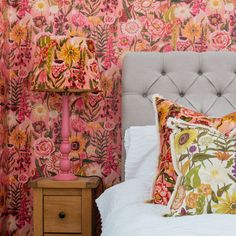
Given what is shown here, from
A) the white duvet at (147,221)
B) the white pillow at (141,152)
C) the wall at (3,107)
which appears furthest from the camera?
the wall at (3,107)

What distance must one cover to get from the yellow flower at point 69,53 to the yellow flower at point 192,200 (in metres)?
1.07

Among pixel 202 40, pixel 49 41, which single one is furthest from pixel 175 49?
pixel 49 41

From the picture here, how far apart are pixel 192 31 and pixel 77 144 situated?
0.98m

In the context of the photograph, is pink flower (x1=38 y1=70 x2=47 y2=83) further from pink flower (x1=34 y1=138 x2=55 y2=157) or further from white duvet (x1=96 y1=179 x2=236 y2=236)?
white duvet (x1=96 y1=179 x2=236 y2=236)

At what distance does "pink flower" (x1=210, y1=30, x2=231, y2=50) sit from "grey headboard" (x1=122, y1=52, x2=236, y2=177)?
146 mm

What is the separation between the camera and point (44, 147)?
287cm

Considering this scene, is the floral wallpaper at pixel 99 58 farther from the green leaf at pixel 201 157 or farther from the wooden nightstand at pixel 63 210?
the green leaf at pixel 201 157

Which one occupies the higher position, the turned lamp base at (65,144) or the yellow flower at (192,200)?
the turned lamp base at (65,144)

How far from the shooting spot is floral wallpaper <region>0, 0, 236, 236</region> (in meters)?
2.83

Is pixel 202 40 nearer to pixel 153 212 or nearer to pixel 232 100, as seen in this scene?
pixel 232 100

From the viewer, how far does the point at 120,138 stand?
285 cm

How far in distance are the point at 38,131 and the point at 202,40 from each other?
1.14 metres

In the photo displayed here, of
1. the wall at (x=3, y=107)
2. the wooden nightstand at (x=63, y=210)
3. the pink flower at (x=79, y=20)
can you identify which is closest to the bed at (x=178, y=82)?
the wooden nightstand at (x=63, y=210)

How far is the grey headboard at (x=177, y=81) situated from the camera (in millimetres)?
2637
